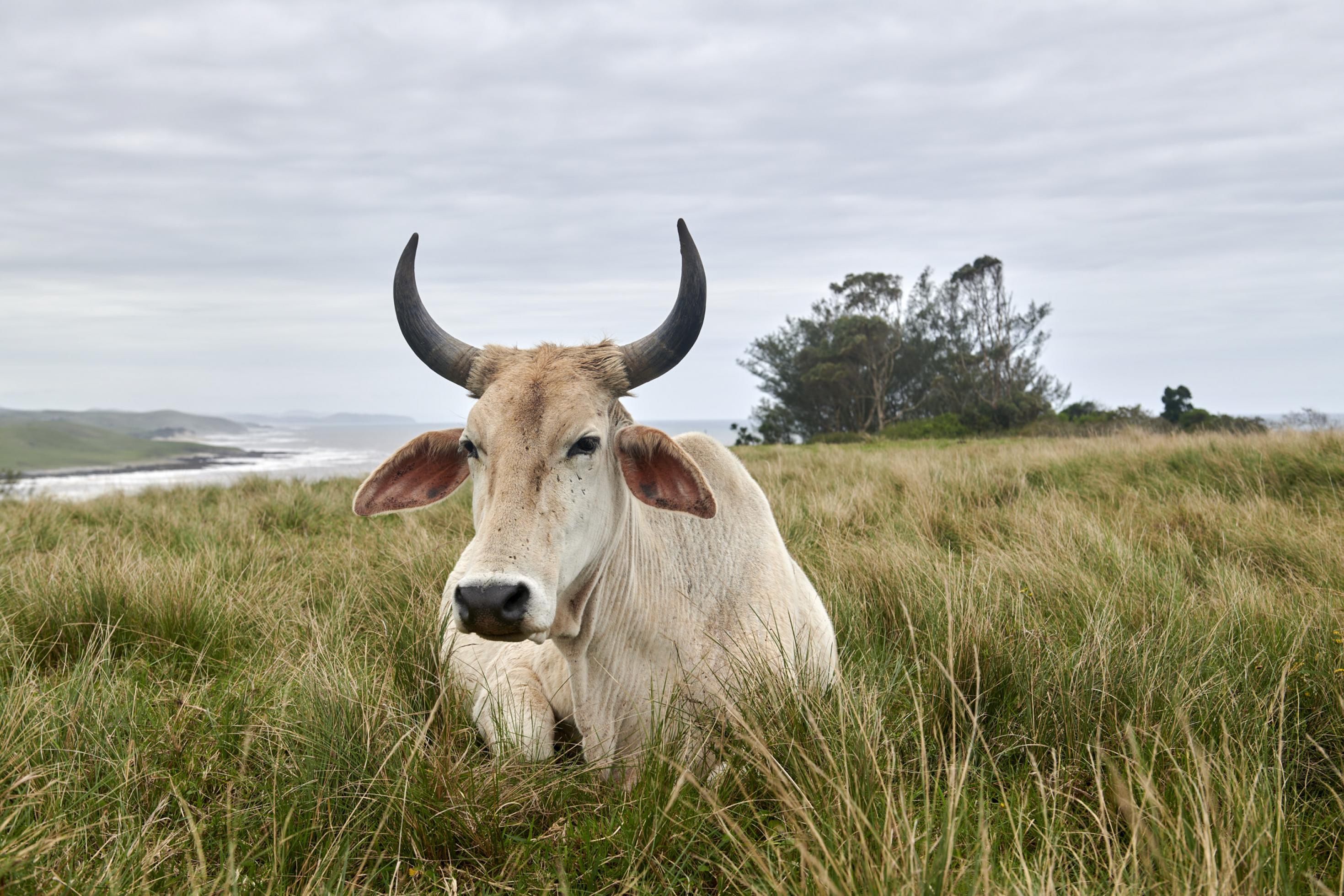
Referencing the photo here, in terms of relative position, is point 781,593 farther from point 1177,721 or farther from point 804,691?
point 1177,721

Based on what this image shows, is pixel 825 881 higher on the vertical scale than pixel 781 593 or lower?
lower

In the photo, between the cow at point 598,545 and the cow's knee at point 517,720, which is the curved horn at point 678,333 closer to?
the cow at point 598,545

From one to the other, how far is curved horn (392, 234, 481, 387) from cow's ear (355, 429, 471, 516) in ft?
0.91

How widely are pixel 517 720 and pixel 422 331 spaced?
1664 mm

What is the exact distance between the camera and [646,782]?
2.42 m

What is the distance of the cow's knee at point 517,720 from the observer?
288cm

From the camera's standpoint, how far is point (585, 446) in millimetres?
2975

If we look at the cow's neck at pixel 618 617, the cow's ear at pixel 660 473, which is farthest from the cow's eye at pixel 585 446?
the cow's neck at pixel 618 617

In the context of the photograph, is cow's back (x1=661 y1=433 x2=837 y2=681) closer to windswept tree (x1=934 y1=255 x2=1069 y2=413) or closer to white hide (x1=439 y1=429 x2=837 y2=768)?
white hide (x1=439 y1=429 x2=837 y2=768)

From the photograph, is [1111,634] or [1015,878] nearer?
[1015,878]

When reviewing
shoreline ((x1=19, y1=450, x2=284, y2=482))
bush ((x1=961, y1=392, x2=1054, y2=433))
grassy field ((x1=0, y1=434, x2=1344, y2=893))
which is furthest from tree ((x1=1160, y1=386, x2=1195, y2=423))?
shoreline ((x1=19, y1=450, x2=284, y2=482))

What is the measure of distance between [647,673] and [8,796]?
199 centimetres

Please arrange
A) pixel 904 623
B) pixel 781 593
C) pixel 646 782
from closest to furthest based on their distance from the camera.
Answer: pixel 646 782
pixel 781 593
pixel 904 623

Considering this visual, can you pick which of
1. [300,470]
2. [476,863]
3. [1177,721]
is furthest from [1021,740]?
[300,470]
